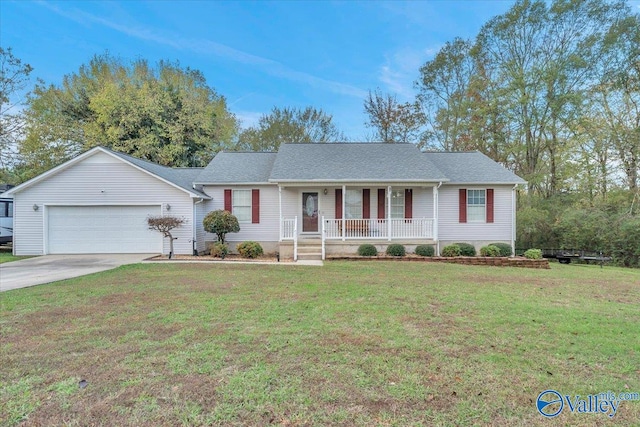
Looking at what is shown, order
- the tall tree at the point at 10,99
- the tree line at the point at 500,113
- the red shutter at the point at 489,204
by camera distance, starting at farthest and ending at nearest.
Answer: the tall tree at the point at 10,99 → the tree line at the point at 500,113 → the red shutter at the point at 489,204

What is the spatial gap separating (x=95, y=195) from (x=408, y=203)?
1298cm

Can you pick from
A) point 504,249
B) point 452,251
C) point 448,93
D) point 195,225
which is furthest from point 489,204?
point 195,225

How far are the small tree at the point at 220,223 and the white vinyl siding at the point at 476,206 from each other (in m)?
10.0

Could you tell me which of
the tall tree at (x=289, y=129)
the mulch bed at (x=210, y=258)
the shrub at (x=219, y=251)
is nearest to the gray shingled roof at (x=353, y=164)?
the mulch bed at (x=210, y=258)

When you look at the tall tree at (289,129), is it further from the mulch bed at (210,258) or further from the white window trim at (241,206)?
the mulch bed at (210,258)

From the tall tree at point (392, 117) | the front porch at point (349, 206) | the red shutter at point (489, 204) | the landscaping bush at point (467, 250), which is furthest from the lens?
the tall tree at point (392, 117)

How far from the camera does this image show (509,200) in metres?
13.4

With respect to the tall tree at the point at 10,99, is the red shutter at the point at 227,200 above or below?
below

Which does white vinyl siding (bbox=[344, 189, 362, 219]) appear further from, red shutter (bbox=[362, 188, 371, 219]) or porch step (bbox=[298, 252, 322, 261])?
porch step (bbox=[298, 252, 322, 261])

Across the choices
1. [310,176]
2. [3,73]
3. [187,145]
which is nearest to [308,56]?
[187,145]

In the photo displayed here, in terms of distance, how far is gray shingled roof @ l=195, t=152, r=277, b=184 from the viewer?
13.4 m

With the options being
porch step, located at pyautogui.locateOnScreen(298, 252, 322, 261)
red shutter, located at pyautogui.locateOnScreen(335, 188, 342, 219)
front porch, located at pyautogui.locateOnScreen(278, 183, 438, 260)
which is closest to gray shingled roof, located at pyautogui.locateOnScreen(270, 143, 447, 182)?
front porch, located at pyautogui.locateOnScreen(278, 183, 438, 260)

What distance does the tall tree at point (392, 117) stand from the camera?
23.2 metres

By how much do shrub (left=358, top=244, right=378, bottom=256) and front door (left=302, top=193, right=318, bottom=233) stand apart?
2.65 metres
